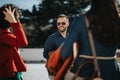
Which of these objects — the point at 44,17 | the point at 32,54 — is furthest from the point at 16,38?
the point at 44,17

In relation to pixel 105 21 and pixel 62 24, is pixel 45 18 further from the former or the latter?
pixel 105 21

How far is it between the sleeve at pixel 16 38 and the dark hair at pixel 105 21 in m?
1.16

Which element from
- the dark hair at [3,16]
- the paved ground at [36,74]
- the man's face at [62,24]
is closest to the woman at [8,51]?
the dark hair at [3,16]

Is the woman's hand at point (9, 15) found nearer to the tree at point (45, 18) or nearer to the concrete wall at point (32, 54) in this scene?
the concrete wall at point (32, 54)

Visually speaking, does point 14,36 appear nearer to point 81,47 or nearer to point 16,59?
point 16,59

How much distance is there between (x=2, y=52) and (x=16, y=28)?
435mm

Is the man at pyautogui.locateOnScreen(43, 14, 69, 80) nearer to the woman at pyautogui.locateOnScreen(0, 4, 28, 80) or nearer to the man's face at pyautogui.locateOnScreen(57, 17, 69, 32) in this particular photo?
the man's face at pyautogui.locateOnScreen(57, 17, 69, 32)

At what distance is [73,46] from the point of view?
378 cm

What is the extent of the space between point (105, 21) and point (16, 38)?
1363mm

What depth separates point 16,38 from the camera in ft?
15.4

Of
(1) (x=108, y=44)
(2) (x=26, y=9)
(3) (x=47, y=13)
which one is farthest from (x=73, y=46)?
(2) (x=26, y=9)

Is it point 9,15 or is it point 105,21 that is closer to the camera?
point 105,21

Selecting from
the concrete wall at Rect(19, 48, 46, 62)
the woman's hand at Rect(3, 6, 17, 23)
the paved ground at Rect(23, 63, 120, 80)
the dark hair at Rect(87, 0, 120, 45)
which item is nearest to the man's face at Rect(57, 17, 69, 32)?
the woman's hand at Rect(3, 6, 17, 23)

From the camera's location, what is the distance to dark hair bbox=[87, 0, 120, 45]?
3.71 metres
